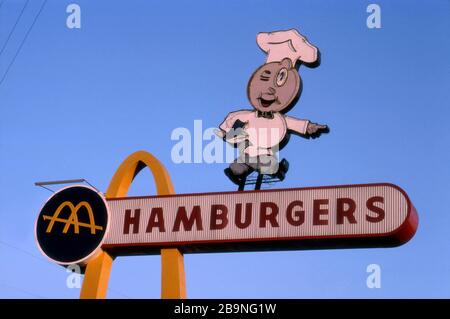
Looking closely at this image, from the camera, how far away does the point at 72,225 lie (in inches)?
1008

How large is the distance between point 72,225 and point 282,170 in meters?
6.48

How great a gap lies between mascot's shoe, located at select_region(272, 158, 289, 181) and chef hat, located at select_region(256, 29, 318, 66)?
11.3 feet

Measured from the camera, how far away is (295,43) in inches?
1068

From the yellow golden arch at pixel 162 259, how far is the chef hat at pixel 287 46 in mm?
5135

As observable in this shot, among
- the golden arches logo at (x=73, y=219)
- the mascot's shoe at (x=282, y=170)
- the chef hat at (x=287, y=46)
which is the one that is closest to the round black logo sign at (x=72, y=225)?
the golden arches logo at (x=73, y=219)

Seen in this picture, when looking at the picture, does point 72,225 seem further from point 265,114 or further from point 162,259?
point 265,114

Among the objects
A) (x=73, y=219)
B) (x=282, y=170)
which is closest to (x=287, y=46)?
(x=282, y=170)

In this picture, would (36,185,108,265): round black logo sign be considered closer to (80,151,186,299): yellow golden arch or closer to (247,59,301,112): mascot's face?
(80,151,186,299): yellow golden arch

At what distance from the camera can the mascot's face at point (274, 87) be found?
1039 inches

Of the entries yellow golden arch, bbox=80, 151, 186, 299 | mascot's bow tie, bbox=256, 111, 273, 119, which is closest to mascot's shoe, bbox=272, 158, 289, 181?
mascot's bow tie, bbox=256, 111, 273, 119
